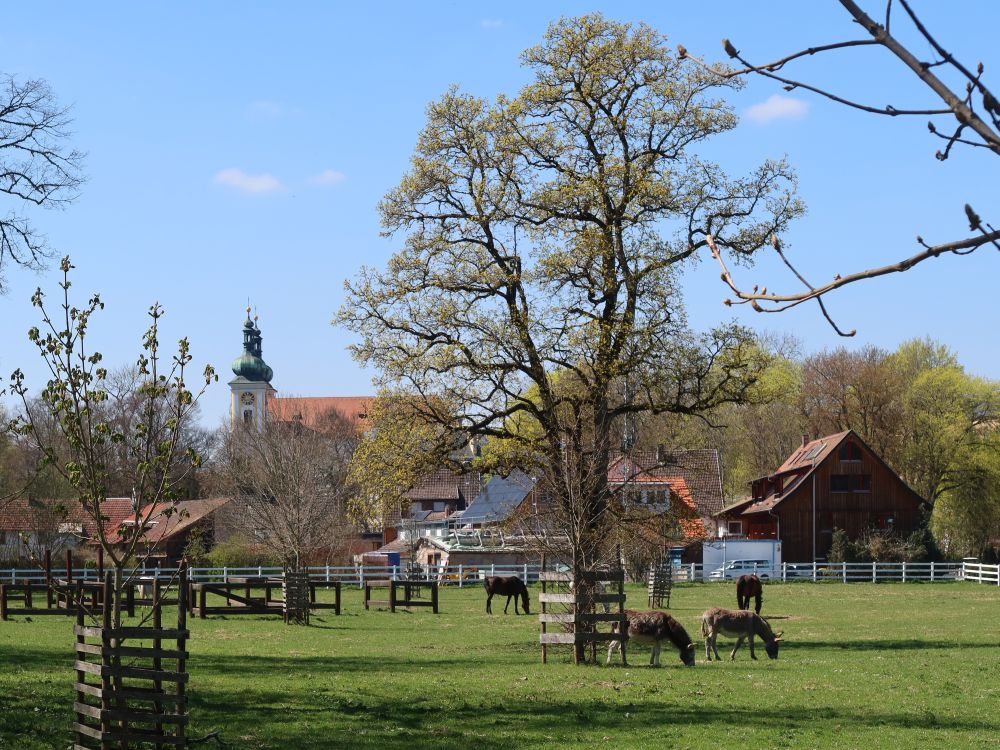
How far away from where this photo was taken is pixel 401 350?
2800 centimetres

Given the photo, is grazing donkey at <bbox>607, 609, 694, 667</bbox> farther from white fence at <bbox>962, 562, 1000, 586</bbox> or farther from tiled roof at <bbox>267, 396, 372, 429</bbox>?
tiled roof at <bbox>267, 396, 372, 429</bbox>

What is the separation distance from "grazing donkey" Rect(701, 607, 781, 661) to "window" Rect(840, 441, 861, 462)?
156 feet

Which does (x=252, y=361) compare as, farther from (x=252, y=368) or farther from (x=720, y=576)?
(x=720, y=576)

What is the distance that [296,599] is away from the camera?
109 ft

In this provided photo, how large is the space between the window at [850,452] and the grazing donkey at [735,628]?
156 ft

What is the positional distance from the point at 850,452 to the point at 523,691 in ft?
180

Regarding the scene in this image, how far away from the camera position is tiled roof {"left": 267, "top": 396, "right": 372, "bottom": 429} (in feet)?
345

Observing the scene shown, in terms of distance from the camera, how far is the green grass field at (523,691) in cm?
1377

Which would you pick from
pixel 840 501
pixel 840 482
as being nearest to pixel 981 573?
pixel 840 482

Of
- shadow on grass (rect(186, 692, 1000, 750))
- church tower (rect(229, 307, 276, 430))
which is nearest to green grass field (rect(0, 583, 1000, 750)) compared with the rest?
shadow on grass (rect(186, 692, 1000, 750))

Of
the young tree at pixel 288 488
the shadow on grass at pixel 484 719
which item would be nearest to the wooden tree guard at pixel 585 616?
the shadow on grass at pixel 484 719

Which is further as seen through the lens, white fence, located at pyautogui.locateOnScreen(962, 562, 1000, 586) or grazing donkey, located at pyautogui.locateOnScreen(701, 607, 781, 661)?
white fence, located at pyautogui.locateOnScreen(962, 562, 1000, 586)

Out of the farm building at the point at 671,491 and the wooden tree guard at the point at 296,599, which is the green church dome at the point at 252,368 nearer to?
the farm building at the point at 671,491

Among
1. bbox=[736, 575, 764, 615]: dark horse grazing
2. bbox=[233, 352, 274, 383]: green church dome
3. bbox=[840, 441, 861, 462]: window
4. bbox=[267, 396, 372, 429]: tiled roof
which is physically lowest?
bbox=[736, 575, 764, 615]: dark horse grazing
